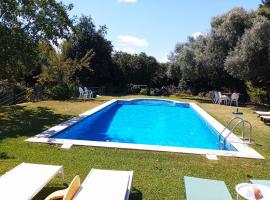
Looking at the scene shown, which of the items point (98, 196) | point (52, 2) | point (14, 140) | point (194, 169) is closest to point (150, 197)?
point (98, 196)

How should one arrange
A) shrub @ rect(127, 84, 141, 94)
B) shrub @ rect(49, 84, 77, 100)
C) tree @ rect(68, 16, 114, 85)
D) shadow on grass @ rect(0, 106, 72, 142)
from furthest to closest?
shrub @ rect(127, 84, 141, 94) < tree @ rect(68, 16, 114, 85) < shrub @ rect(49, 84, 77, 100) < shadow on grass @ rect(0, 106, 72, 142)

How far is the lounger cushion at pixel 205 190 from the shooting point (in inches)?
177

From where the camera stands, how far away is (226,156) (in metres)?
7.69

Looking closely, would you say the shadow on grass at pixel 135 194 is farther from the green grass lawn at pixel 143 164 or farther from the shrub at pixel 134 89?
the shrub at pixel 134 89

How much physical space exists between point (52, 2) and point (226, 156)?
976 centimetres

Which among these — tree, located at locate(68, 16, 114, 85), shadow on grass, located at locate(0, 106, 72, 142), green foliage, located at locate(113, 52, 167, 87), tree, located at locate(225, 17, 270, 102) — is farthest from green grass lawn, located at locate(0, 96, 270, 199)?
green foliage, located at locate(113, 52, 167, 87)

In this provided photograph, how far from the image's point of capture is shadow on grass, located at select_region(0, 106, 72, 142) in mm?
9656

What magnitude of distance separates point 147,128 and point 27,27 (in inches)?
254

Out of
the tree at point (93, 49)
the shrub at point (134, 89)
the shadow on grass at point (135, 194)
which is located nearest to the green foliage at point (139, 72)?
the tree at point (93, 49)

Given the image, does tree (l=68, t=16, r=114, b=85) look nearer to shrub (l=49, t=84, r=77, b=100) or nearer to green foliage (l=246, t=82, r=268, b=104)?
shrub (l=49, t=84, r=77, b=100)

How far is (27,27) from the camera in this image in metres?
13.6

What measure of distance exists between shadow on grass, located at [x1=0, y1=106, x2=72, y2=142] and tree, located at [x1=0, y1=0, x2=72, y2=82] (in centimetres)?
185

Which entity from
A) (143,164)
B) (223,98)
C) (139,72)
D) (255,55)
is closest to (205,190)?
(143,164)

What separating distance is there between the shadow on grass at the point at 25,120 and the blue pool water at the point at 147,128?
834mm
